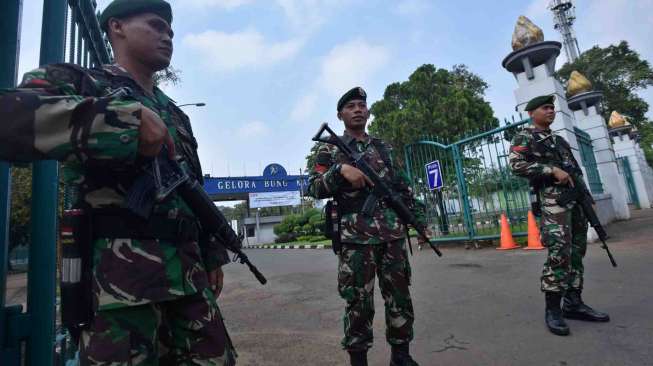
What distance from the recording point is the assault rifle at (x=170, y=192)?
41.0 inches

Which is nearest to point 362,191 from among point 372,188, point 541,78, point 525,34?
point 372,188

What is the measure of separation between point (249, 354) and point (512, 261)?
4.19m

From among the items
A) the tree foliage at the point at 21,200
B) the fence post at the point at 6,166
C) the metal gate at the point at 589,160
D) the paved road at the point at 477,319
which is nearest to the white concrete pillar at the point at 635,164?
the metal gate at the point at 589,160

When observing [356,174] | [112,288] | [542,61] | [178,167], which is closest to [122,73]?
[178,167]

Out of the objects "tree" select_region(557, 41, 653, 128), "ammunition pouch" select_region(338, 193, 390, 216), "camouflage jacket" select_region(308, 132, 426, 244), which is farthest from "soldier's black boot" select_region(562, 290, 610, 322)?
"tree" select_region(557, 41, 653, 128)

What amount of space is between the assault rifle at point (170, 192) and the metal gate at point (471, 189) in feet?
21.2

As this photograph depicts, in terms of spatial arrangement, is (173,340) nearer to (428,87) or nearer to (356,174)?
(356,174)

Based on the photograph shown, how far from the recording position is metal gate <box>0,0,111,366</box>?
1.21 metres

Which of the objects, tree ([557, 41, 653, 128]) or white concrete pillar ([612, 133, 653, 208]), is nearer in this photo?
white concrete pillar ([612, 133, 653, 208])

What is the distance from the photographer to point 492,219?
7.58 meters

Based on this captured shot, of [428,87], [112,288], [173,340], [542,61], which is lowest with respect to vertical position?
[173,340]

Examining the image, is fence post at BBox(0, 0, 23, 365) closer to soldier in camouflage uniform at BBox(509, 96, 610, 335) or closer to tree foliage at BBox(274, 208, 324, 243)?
soldier in camouflage uniform at BBox(509, 96, 610, 335)

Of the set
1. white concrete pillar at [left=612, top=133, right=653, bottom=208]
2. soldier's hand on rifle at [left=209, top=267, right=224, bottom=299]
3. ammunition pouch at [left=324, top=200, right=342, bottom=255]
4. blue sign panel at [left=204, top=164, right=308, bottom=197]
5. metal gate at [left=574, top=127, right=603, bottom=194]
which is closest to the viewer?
soldier's hand on rifle at [left=209, top=267, right=224, bottom=299]

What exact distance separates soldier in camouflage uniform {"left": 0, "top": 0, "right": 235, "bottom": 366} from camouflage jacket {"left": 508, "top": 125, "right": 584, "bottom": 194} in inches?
105
